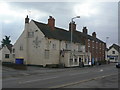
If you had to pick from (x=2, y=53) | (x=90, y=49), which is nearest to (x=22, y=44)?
(x=90, y=49)

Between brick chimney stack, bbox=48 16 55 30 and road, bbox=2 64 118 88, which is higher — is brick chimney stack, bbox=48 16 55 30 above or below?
above

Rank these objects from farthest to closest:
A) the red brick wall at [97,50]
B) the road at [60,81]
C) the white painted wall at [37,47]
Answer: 1. the red brick wall at [97,50]
2. the white painted wall at [37,47]
3. the road at [60,81]

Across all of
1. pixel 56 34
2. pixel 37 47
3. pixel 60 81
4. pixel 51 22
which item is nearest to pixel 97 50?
pixel 56 34

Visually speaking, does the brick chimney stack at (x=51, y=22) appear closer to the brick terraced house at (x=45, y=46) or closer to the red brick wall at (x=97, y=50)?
the brick terraced house at (x=45, y=46)

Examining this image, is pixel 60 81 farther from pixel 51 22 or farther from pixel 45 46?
pixel 51 22

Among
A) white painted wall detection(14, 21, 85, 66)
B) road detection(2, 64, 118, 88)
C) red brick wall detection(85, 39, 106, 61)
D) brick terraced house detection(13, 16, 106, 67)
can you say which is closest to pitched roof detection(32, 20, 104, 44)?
brick terraced house detection(13, 16, 106, 67)

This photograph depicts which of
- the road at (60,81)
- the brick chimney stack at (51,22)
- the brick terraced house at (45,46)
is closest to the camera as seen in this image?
the road at (60,81)

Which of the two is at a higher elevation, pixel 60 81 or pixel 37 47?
pixel 37 47

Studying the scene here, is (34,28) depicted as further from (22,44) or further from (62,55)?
(62,55)

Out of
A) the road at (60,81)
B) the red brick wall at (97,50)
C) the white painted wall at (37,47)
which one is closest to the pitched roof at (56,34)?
the white painted wall at (37,47)

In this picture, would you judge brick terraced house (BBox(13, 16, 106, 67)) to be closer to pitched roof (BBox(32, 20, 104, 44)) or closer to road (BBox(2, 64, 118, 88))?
pitched roof (BBox(32, 20, 104, 44))

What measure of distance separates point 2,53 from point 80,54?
31904 millimetres

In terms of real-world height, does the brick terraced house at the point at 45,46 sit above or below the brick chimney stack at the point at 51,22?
below

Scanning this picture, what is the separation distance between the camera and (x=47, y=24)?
47812 mm
